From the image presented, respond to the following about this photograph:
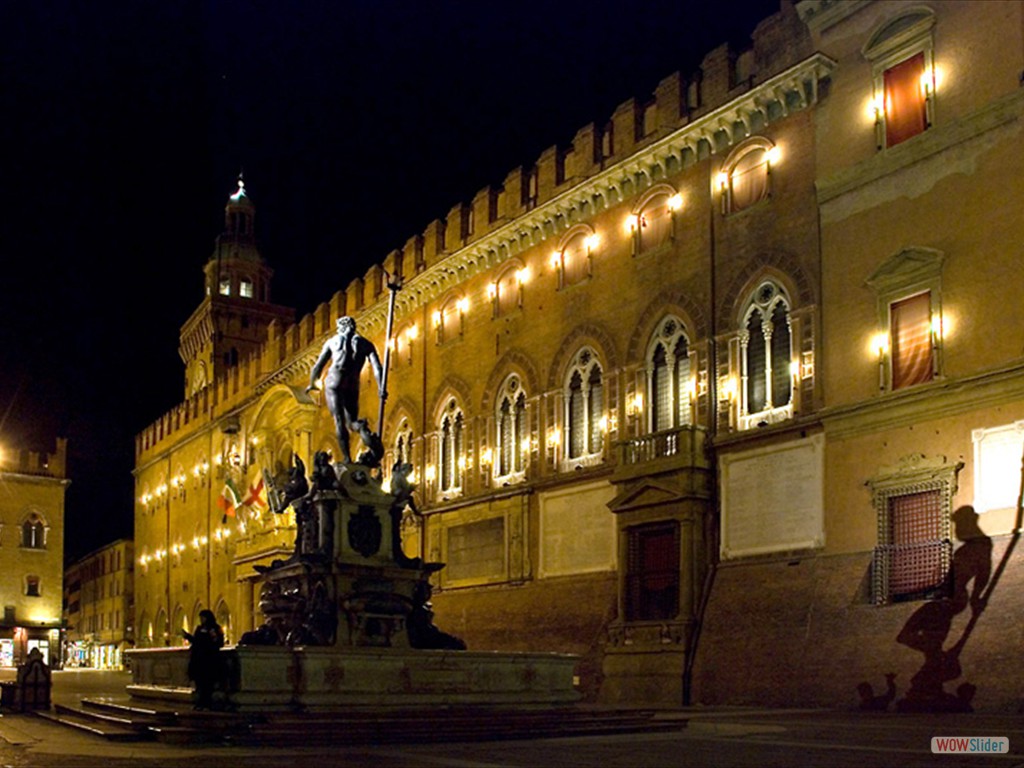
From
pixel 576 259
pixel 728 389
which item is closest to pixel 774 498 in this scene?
pixel 728 389

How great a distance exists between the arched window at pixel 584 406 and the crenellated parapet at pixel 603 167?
417 centimetres

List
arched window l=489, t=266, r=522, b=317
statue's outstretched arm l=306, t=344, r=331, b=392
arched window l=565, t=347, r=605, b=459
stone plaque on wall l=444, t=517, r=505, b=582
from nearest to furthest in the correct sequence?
statue's outstretched arm l=306, t=344, r=331, b=392 → arched window l=565, t=347, r=605, b=459 → stone plaque on wall l=444, t=517, r=505, b=582 → arched window l=489, t=266, r=522, b=317

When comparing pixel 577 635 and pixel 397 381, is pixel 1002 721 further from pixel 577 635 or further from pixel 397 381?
pixel 397 381

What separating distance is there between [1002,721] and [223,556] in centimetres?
4364

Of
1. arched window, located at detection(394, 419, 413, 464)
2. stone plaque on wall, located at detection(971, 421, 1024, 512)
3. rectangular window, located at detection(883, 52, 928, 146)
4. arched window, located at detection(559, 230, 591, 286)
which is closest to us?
stone plaque on wall, located at detection(971, 421, 1024, 512)

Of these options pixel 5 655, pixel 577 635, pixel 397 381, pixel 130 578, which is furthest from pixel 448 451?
pixel 130 578

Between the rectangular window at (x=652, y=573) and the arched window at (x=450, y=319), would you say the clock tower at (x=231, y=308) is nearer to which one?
the arched window at (x=450, y=319)

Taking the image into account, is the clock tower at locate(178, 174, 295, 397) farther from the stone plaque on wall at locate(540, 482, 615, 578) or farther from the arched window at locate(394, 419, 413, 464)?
the stone plaque on wall at locate(540, 482, 615, 578)

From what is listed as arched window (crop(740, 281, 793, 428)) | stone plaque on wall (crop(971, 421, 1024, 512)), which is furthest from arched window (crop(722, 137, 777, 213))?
stone plaque on wall (crop(971, 421, 1024, 512))

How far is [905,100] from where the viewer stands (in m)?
26.2

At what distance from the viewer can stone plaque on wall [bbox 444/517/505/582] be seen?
37000 mm

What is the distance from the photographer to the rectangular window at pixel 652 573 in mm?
29891

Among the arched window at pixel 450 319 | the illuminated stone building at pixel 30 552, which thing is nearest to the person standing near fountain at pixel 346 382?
the arched window at pixel 450 319

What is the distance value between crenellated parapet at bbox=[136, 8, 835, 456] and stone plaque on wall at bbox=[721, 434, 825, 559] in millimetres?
7744
